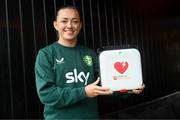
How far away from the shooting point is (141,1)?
3.81 m

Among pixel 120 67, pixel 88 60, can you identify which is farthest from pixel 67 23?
pixel 120 67

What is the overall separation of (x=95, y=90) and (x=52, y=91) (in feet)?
0.58

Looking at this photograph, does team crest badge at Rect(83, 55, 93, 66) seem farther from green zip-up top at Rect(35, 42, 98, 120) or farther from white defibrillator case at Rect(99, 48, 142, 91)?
white defibrillator case at Rect(99, 48, 142, 91)

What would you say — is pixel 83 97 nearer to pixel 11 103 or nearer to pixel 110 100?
pixel 11 103

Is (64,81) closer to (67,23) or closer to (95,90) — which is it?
(95,90)

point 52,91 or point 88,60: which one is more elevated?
point 88,60

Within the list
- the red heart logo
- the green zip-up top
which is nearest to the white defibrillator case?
the red heart logo

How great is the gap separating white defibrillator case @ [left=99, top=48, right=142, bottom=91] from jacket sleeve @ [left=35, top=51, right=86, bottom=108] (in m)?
0.12

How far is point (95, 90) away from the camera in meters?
1.32

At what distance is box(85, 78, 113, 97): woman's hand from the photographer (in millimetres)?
1319

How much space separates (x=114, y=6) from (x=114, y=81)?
5.90 ft

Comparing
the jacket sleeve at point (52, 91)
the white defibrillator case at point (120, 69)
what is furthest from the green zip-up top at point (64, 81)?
the white defibrillator case at point (120, 69)

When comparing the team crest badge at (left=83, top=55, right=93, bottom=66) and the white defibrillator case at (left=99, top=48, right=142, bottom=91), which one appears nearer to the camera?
the white defibrillator case at (left=99, top=48, right=142, bottom=91)

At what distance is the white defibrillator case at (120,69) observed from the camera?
1374 mm
